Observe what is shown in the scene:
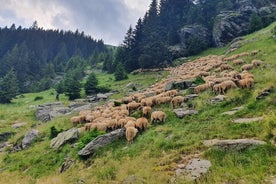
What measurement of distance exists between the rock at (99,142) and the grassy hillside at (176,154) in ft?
1.31

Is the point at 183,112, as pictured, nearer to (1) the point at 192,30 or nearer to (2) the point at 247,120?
(2) the point at 247,120

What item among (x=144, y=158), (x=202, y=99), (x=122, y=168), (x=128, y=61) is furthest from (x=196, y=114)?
(x=128, y=61)

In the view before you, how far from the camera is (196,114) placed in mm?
17906

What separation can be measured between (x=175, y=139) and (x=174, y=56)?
59.4 metres

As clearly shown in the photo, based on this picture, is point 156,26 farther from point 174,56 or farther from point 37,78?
A: point 37,78

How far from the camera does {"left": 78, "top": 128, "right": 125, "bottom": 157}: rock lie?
1631 centimetres

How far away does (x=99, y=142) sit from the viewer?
55.0 ft

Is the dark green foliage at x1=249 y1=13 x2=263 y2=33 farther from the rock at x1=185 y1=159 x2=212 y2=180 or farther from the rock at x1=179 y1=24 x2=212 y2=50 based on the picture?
the rock at x1=185 y1=159 x2=212 y2=180

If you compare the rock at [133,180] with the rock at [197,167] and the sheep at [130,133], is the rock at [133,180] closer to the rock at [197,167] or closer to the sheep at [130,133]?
the rock at [197,167]

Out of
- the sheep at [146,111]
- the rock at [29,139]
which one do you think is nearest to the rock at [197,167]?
the sheep at [146,111]

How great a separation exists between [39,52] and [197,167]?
140 m

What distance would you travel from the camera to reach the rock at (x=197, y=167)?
34.5 ft

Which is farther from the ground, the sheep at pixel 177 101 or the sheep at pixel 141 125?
the sheep at pixel 177 101

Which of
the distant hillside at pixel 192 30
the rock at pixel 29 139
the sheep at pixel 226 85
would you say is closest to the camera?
the sheep at pixel 226 85
